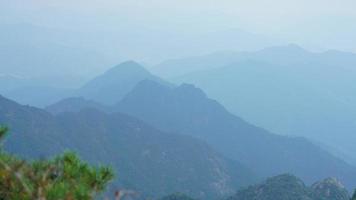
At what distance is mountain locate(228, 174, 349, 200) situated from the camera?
77.1 m

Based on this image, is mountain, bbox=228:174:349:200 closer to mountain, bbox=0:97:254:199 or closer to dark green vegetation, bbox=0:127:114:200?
mountain, bbox=0:97:254:199

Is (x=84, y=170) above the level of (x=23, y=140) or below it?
above

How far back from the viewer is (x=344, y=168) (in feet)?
606

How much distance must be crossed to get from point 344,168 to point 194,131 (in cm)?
5450

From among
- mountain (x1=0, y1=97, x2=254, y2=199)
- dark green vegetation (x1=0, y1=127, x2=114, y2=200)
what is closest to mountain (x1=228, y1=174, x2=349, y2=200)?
mountain (x1=0, y1=97, x2=254, y2=199)

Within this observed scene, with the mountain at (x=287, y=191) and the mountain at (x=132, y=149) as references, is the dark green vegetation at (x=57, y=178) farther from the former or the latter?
the mountain at (x=132, y=149)

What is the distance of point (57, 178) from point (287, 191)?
73.0 meters

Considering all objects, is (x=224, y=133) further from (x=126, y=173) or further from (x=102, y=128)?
(x=126, y=173)

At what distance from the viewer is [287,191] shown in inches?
3073

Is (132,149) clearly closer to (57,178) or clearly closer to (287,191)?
(287,191)

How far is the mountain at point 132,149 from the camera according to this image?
123938 millimetres

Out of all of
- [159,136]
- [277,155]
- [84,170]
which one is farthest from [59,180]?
[277,155]

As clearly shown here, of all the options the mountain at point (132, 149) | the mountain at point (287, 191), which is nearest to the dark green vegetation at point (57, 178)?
the mountain at point (287, 191)

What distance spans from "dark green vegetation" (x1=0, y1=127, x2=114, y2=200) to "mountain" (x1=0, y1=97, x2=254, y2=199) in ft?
358
